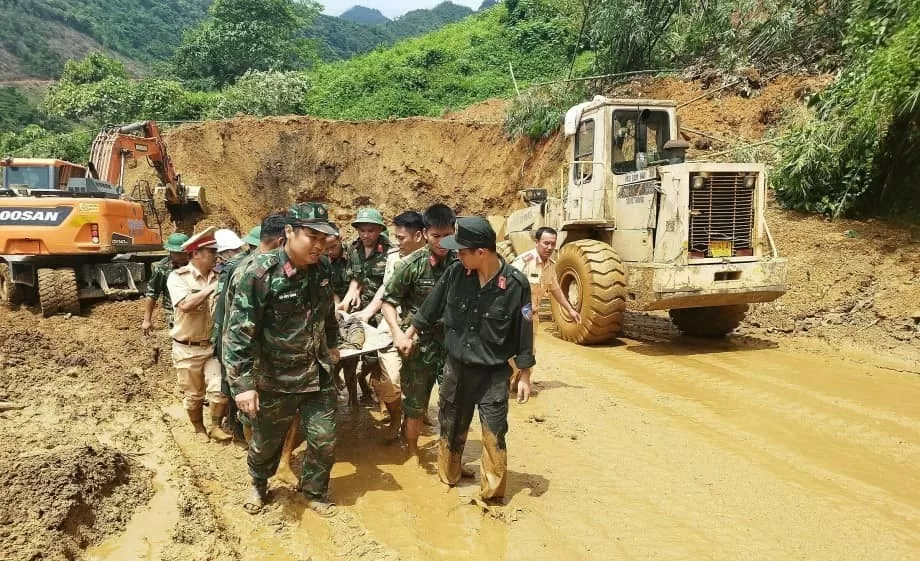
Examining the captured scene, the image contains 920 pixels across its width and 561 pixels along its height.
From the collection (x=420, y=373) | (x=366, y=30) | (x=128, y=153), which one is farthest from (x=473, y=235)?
(x=366, y=30)

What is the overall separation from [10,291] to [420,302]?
912cm

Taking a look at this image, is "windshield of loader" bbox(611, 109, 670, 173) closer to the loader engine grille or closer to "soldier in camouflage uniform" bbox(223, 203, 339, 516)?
the loader engine grille

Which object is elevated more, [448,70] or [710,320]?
[448,70]

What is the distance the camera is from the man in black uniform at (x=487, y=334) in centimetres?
388

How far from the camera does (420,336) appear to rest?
15.1 ft

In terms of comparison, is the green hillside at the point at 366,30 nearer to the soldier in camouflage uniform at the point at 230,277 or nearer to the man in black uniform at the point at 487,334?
the soldier in camouflage uniform at the point at 230,277

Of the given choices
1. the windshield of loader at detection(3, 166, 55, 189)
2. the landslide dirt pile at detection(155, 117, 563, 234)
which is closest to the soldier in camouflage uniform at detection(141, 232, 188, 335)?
the windshield of loader at detection(3, 166, 55, 189)

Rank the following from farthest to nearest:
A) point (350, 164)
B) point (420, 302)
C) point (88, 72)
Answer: point (88, 72), point (350, 164), point (420, 302)

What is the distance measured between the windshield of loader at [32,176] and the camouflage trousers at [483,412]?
10276 mm

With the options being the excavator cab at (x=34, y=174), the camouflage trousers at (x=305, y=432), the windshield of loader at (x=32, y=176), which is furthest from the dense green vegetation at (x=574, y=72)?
the windshield of loader at (x=32, y=176)

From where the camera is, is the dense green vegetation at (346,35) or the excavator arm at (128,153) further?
the dense green vegetation at (346,35)

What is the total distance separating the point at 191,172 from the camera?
746 inches

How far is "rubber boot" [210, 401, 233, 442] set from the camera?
5219 millimetres

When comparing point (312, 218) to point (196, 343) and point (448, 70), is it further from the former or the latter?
point (448, 70)
